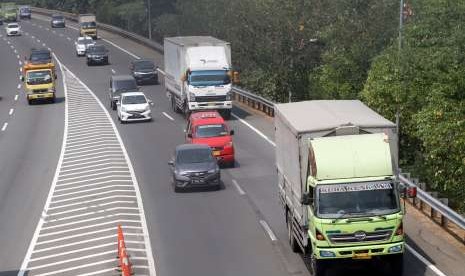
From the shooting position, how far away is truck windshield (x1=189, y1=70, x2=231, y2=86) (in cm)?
5072

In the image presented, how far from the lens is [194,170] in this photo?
33938mm

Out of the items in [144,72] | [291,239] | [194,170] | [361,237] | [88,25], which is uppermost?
[88,25]

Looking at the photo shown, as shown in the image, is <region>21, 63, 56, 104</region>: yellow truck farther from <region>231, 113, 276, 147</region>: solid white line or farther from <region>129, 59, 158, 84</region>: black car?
<region>231, 113, 276, 147</region>: solid white line

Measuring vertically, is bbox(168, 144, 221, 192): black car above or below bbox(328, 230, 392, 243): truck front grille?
below

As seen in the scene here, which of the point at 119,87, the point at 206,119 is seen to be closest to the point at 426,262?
the point at 206,119

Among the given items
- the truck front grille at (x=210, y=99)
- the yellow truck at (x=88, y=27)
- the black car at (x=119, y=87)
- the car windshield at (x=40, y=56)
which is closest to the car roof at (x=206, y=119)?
the truck front grille at (x=210, y=99)

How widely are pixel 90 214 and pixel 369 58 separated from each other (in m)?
26.8

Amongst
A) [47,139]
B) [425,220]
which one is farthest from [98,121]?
[425,220]

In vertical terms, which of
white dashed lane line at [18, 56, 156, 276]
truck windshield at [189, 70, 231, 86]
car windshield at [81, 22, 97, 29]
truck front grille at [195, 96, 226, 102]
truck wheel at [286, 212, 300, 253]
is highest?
car windshield at [81, 22, 97, 29]

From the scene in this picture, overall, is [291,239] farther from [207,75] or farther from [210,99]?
[207,75]

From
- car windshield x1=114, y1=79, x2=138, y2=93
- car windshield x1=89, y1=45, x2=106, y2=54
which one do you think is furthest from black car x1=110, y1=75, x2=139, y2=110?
car windshield x1=89, y1=45, x2=106, y2=54

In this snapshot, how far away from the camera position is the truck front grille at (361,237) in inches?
819

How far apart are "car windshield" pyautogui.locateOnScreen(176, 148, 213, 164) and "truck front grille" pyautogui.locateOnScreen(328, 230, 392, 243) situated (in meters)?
14.3

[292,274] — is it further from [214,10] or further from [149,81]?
[214,10]
